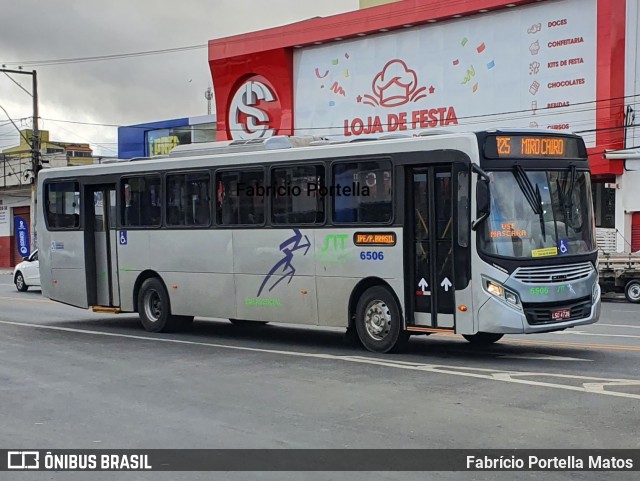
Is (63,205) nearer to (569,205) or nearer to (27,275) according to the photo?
(569,205)

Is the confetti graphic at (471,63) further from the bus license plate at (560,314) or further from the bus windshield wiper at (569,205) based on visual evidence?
the bus license plate at (560,314)

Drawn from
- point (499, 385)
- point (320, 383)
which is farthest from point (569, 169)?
point (320, 383)

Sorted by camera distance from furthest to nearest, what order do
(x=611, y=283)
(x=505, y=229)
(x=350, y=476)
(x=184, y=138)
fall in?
(x=184, y=138) < (x=611, y=283) < (x=505, y=229) < (x=350, y=476)

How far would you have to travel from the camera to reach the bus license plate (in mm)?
12062

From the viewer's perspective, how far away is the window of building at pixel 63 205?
1844 centimetres

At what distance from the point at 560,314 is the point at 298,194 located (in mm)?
4548

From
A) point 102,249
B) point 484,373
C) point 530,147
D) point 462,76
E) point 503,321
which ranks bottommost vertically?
point 484,373

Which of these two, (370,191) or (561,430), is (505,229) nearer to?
(370,191)

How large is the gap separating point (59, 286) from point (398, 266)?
8.94 meters

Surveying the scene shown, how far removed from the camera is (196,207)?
52.6ft

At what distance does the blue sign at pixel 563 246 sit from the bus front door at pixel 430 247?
4.83 ft

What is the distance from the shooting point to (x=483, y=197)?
11859 mm

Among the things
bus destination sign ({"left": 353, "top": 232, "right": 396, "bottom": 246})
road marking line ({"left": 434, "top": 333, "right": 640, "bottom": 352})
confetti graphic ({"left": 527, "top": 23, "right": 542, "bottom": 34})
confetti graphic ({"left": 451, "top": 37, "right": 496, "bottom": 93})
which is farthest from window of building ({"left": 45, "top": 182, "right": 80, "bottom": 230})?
confetti graphic ({"left": 527, "top": 23, "right": 542, "bottom": 34})

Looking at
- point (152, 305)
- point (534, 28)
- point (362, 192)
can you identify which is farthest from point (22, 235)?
point (362, 192)
